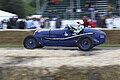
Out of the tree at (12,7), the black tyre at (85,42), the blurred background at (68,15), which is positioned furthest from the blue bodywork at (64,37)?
the tree at (12,7)

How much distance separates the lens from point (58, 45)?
15.4m

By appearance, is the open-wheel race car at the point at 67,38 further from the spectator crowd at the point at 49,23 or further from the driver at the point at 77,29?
the spectator crowd at the point at 49,23

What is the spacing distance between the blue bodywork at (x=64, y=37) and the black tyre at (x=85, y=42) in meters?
0.28

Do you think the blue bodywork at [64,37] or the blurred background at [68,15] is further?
the blurred background at [68,15]

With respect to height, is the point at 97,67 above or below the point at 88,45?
above

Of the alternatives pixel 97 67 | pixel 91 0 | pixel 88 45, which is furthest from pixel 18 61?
pixel 91 0

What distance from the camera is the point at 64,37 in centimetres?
1504

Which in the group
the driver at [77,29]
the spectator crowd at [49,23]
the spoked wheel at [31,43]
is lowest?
the spoked wheel at [31,43]

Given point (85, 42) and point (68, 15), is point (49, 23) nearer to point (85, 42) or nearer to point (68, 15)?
point (68, 15)

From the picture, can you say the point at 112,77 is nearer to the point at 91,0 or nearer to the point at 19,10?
the point at 91,0

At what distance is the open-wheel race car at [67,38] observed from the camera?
47.2ft

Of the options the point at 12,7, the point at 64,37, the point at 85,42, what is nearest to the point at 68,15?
the point at 64,37

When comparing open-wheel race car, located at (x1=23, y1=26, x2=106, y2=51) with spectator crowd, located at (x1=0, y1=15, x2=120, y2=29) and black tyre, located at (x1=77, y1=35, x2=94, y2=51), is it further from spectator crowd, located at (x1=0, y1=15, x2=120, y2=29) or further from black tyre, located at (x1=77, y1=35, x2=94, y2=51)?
spectator crowd, located at (x1=0, y1=15, x2=120, y2=29)

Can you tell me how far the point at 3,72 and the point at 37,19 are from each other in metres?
22.0
